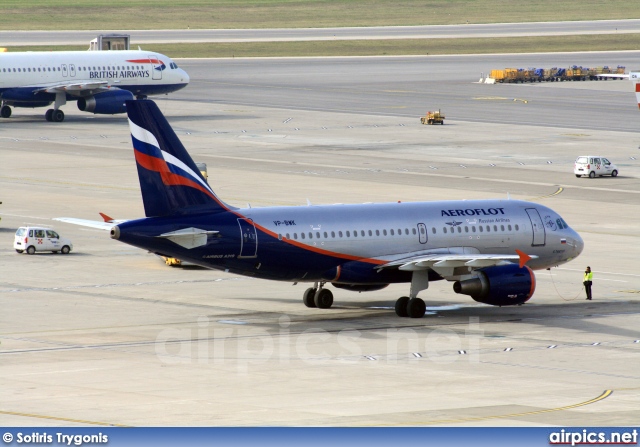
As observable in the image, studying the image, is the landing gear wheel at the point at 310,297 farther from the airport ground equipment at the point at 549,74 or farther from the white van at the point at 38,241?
the airport ground equipment at the point at 549,74

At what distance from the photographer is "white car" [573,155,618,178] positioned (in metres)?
93.4

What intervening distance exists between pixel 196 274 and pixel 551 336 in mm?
20468

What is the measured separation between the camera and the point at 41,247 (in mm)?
65312

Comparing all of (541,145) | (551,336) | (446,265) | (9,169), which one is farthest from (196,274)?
(541,145)

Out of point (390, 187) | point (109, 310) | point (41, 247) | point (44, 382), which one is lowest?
point (44, 382)

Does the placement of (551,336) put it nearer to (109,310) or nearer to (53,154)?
(109,310)

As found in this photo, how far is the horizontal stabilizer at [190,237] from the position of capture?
4656 cm

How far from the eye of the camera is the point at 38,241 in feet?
214

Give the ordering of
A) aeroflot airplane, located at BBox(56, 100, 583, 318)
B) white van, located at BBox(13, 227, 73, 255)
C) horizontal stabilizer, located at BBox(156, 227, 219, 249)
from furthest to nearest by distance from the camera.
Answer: white van, located at BBox(13, 227, 73, 255) → aeroflot airplane, located at BBox(56, 100, 583, 318) → horizontal stabilizer, located at BBox(156, 227, 219, 249)

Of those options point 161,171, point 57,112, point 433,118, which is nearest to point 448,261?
point 161,171

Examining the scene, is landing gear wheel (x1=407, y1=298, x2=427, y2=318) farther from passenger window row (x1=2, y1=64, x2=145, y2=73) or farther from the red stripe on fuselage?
the red stripe on fuselage

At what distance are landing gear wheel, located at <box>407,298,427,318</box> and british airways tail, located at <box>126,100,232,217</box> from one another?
322 inches

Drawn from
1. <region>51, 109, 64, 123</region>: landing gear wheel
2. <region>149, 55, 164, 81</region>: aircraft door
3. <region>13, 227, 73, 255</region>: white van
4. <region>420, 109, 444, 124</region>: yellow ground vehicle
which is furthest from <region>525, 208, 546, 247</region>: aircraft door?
<region>51, 109, 64, 123</region>: landing gear wheel

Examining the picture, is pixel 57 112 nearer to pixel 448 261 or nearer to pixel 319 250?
pixel 319 250
